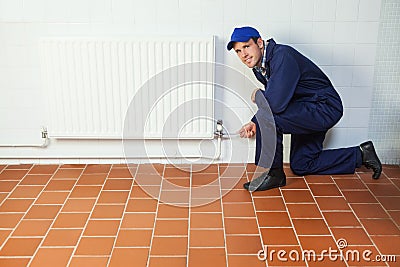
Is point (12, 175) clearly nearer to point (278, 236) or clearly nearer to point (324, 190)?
point (278, 236)

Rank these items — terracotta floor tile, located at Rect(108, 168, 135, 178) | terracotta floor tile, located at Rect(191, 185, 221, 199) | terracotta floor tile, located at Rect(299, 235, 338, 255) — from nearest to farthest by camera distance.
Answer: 1. terracotta floor tile, located at Rect(299, 235, 338, 255)
2. terracotta floor tile, located at Rect(191, 185, 221, 199)
3. terracotta floor tile, located at Rect(108, 168, 135, 178)

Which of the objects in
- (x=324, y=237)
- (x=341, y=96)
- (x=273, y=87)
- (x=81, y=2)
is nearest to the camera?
(x=324, y=237)

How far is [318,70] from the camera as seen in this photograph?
9.04 feet

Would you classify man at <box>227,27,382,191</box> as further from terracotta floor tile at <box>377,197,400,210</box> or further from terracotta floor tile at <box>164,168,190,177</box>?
terracotta floor tile at <box>164,168,190,177</box>

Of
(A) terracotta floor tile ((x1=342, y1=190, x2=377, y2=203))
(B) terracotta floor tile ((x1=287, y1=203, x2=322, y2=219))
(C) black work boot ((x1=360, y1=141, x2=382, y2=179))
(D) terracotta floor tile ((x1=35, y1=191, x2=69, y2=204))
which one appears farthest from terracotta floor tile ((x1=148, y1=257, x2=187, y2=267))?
(C) black work boot ((x1=360, y1=141, x2=382, y2=179))

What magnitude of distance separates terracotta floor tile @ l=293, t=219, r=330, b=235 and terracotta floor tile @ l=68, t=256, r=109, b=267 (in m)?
0.83

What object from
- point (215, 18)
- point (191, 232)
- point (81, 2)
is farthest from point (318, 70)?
point (81, 2)

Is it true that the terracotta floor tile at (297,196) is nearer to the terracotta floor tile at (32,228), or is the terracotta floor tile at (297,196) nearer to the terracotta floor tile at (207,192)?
the terracotta floor tile at (207,192)

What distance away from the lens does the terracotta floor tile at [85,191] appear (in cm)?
271

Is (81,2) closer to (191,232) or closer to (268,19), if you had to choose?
(268,19)

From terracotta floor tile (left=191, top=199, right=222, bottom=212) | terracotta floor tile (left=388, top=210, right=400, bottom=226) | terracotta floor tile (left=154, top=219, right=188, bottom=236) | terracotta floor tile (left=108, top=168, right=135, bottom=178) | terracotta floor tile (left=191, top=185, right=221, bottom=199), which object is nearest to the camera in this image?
terracotta floor tile (left=154, top=219, right=188, bottom=236)

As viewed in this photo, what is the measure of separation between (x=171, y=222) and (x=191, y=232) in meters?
0.13

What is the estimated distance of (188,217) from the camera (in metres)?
2.49

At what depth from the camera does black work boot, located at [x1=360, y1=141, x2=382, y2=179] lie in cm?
291
